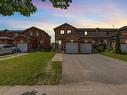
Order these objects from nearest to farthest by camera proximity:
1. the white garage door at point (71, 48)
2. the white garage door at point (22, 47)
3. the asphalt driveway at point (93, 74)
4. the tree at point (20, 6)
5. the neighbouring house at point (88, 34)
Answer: the tree at point (20, 6) < the asphalt driveway at point (93, 74) < the white garage door at point (71, 48) < the white garage door at point (22, 47) < the neighbouring house at point (88, 34)

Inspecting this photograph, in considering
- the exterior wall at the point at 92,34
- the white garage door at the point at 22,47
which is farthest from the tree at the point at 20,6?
the exterior wall at the point at 92,34

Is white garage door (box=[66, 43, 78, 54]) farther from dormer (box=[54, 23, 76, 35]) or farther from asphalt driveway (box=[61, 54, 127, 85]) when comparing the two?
asphalt driveway (box=[61, 54, 127, 85])

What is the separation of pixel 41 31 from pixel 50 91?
62.7 metres

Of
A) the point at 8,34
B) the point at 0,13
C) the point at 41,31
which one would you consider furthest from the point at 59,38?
the point at 0,13

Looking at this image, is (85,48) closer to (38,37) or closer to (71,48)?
(71,48)

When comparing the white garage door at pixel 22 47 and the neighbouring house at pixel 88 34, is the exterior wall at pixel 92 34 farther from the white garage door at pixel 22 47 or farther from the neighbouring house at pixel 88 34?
the white garage door at pixel 22 47

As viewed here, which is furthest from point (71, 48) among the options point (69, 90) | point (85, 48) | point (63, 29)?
point (69, 90)

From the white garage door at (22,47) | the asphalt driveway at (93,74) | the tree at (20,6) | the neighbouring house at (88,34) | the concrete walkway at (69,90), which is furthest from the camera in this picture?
the neighbouring house at (88,34)

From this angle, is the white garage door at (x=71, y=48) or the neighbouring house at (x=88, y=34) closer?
the white garage door at (x=71, y=48)

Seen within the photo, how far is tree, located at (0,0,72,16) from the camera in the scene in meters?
7.27

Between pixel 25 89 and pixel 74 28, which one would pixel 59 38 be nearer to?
pixel 74 28

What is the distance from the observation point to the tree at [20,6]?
7266 mm

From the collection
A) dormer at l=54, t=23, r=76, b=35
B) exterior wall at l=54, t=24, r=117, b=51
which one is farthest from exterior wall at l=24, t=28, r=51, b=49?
dormer at l=54, t=23, r=76, b=35

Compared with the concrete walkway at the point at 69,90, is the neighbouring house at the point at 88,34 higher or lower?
higher
